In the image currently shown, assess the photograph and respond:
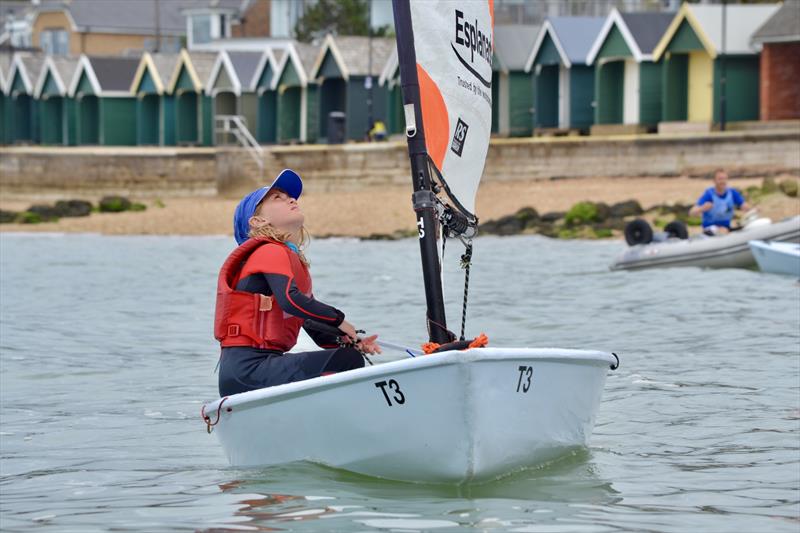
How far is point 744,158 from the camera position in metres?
35.8

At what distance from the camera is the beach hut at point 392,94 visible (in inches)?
1978

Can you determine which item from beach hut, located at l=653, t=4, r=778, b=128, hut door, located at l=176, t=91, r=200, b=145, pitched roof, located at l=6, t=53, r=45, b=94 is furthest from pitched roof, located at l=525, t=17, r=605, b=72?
pitched roof, located at l=6, t=53, r=45, b=94

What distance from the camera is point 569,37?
46.8m

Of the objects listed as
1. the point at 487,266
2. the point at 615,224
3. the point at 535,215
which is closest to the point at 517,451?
the point at 487,266

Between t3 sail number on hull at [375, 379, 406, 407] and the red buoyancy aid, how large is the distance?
30.0 inches

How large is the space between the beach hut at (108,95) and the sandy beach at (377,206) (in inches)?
831

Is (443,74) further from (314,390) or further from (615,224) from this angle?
(615,224)

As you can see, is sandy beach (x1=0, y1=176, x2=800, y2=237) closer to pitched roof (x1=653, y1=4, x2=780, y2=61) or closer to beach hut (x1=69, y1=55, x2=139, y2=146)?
pitched roof (x1=653, y1=4, x2=780, y2=61)

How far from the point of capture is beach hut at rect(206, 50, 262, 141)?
56.7 meters

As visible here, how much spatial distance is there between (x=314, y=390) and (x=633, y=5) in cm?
5916

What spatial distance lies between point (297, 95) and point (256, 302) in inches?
1910

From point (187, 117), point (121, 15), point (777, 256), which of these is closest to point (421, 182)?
point (777, 256)

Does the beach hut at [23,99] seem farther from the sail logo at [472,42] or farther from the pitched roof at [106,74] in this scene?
the sail logo at [472,42]

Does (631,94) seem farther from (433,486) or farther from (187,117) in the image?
(433,486)
